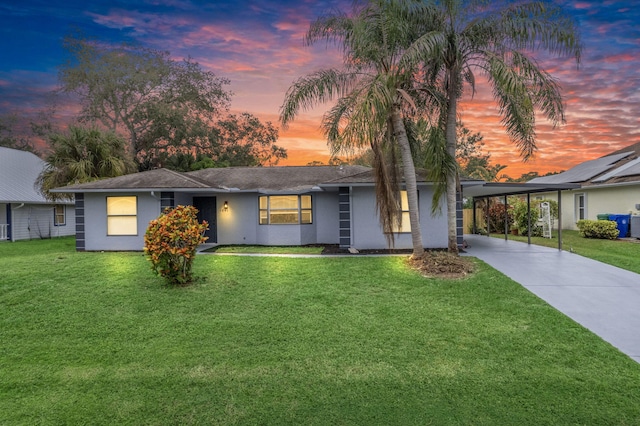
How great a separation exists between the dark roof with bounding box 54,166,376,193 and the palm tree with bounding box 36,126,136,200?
2769mm

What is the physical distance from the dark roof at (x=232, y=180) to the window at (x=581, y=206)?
12574mm

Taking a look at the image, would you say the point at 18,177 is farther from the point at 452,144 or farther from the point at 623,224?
the point at 623,224

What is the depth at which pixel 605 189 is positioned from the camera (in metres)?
18.1

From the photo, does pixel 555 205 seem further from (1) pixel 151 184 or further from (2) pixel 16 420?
(2) pixel 16 420

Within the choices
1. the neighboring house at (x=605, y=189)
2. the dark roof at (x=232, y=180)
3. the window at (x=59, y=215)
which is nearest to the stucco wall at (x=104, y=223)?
the dark roof at (x=232, y=180)

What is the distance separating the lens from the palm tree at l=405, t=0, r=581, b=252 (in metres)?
8.63

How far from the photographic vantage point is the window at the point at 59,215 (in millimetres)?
21422

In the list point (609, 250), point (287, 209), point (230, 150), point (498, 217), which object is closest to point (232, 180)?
point (287, 209)

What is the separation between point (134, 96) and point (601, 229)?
31.1 metres

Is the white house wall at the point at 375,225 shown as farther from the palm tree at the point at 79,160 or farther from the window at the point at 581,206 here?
the window at the point at 581,206

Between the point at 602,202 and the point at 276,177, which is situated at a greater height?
the point at 276,177

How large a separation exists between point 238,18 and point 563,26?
1026cm

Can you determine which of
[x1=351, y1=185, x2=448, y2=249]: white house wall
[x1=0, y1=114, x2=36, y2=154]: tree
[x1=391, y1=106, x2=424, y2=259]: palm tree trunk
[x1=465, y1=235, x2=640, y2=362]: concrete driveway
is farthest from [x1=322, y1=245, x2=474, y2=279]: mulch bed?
[x1=0, y1=114, x2=36, y2=154]: tree

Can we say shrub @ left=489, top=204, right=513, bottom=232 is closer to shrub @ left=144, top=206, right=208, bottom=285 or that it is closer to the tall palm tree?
the tall palm tree
